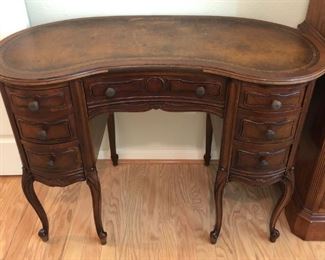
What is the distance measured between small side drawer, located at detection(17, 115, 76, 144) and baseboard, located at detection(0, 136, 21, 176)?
0.62m

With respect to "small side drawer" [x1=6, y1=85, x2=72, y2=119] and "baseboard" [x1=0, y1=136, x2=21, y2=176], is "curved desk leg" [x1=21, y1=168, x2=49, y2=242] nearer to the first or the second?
"small side drawer" [x1=6, y1=85, x2=72, y2=119]

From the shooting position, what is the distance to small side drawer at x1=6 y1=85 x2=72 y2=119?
1.00 m

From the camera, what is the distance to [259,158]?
3.75 feet

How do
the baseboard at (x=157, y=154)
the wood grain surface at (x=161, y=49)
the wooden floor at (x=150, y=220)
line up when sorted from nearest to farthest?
1. the wood grain surface at (x=161, y=49)
2. the wooden floor at (x=150, y=220)
3. the baseboard at (x=157, y=154)

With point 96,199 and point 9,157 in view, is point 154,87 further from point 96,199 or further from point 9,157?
point 9,157

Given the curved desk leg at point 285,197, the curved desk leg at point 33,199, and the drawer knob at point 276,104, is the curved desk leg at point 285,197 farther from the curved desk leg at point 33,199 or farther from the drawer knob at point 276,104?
the curved desk leg at point 33,199

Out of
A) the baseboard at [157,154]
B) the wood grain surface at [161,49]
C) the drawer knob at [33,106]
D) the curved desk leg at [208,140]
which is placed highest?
the wood grain surface at [161,49]

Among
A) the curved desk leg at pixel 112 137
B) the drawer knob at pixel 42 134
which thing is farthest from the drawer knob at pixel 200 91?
the curved desk leg at pixel 112 137

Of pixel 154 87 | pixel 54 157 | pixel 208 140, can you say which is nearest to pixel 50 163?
pixel 54 157

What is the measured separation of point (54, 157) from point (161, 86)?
1.39ft

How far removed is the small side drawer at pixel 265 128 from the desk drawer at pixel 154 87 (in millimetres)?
100

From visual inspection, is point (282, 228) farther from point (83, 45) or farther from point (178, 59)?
point (83, 45)

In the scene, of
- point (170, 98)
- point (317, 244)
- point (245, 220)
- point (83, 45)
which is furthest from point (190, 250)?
point (83, 45)

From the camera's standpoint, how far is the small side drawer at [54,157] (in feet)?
3.65
